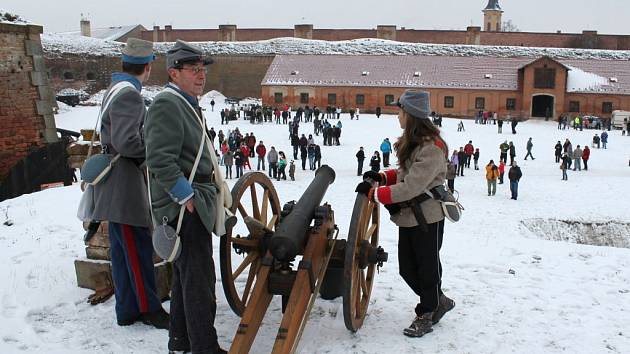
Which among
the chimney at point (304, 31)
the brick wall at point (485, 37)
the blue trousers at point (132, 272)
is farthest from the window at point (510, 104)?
the blue trousers at point (132, 272)

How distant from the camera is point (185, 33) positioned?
202ft

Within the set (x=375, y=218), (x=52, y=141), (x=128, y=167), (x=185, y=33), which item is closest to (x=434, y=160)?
(x=375, y=218)

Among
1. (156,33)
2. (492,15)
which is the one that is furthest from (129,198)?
(492,15)

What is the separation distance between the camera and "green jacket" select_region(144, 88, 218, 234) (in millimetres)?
3291

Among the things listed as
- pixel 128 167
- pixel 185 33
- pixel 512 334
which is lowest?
pixel 512 334

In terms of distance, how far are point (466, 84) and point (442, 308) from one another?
1421 inches

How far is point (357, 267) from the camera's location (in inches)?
165

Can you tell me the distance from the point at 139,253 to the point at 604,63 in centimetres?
4225

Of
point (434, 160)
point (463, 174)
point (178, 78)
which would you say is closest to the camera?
point (178, 78)

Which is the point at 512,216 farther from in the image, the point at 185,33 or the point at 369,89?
the point at 185,33

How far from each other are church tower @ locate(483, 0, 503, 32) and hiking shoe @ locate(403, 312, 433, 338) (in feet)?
237

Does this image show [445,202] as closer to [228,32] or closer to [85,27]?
[228,32]

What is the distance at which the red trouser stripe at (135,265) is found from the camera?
4.11 meters

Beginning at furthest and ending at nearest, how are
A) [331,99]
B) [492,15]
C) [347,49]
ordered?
[492,15] < [347,49] < [331,99]
